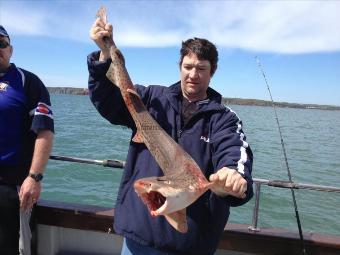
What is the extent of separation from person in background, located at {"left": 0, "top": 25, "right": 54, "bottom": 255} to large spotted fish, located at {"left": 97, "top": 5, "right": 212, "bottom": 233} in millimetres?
943

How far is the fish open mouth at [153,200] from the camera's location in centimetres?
217

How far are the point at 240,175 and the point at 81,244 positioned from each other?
3.05 metres

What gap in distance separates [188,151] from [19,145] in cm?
174

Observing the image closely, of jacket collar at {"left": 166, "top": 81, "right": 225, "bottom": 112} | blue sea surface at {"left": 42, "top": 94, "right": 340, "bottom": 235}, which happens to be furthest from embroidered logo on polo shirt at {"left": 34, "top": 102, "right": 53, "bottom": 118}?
blue sea surface at {"left": 42, "top": 94, "right": 340, "bottom": 235}

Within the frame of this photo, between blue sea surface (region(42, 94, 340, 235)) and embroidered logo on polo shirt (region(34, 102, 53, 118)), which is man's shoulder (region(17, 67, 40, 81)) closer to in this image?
embroidered logo on polo shirt (region(34, 102, 53, 118))

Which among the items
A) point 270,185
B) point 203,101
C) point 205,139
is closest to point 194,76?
point 203,101

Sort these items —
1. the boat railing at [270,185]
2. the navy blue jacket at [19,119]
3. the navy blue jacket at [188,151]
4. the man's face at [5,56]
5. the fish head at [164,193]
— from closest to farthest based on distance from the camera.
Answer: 1. the fish head at [164,193]
2. the navy blue jacket at [188,151]
3. the navy blue jacket at [19,119]
4. the man's face at [5,56]
5. the boat railing at [270,185]

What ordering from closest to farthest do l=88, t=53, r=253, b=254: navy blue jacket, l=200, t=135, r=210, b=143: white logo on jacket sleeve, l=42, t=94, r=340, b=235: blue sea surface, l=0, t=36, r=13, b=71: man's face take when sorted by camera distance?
1. l=88, t=53, r=253, b=254: navy blue jacket
2. l=200, t=135, r=210, b=143: white logo on jacket sleeve
3. l=0, t=36, r=13, b=71: man's face
4. l=42, t=94, r=340, b=235: blue sea surface

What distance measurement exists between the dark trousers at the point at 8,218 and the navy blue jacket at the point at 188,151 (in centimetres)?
121

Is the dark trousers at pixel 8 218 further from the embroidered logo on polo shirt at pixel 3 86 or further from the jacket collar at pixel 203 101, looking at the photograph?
the jacket collar at pixel 203 101

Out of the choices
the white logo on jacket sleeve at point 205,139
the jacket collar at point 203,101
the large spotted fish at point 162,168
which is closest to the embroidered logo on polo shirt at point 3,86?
the large spotted fish at point 162,168

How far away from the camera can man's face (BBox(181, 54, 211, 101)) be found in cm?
318

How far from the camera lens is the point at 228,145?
9.52 ft

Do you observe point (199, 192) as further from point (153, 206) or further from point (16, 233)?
point (16, 233)
